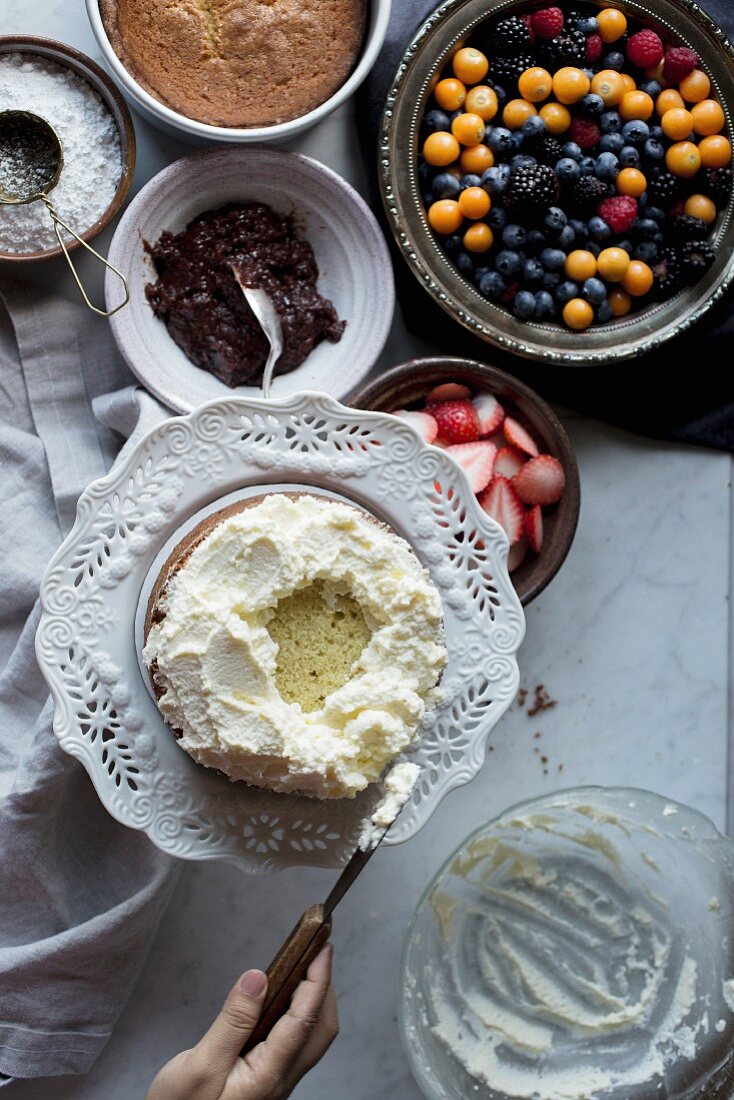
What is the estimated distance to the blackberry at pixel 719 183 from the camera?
1899mm

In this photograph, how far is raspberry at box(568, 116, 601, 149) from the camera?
1.89 metres

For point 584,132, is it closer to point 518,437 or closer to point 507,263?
point 507,263

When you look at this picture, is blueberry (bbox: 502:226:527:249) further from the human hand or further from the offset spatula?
the human hand

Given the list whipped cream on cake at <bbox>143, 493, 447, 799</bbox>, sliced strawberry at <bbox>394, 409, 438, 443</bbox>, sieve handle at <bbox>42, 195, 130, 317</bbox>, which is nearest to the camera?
whipped cream on cake at <bbox>143, 493, 447, 799</bbox>

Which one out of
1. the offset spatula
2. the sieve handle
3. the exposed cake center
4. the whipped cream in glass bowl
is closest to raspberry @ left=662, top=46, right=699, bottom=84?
the sieve handle

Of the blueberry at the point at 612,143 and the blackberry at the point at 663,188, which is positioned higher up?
the blueberry at the point at 612,143

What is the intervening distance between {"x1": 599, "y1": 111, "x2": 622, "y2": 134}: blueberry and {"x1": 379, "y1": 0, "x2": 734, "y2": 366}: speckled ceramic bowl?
179 millimetres

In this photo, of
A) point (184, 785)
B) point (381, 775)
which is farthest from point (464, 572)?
point (184, 785)

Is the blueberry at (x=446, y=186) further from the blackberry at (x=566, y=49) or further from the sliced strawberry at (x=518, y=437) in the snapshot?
the sliced strawberry at (x=518, y=437)

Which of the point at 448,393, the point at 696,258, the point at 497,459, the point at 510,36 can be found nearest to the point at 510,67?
the point at 510,36

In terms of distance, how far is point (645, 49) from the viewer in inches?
74.5

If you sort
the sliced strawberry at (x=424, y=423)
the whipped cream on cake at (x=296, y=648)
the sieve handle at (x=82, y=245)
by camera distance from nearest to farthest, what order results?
the whipped cream on cake at (x=296, y=648) < the sieve handle at (x=82, y=245) < the sliced strawberry at (x=424, y=423)

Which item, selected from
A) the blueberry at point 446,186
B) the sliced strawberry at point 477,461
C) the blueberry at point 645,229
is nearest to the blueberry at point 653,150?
the blueberry at point 645,229

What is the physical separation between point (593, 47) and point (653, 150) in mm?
203
